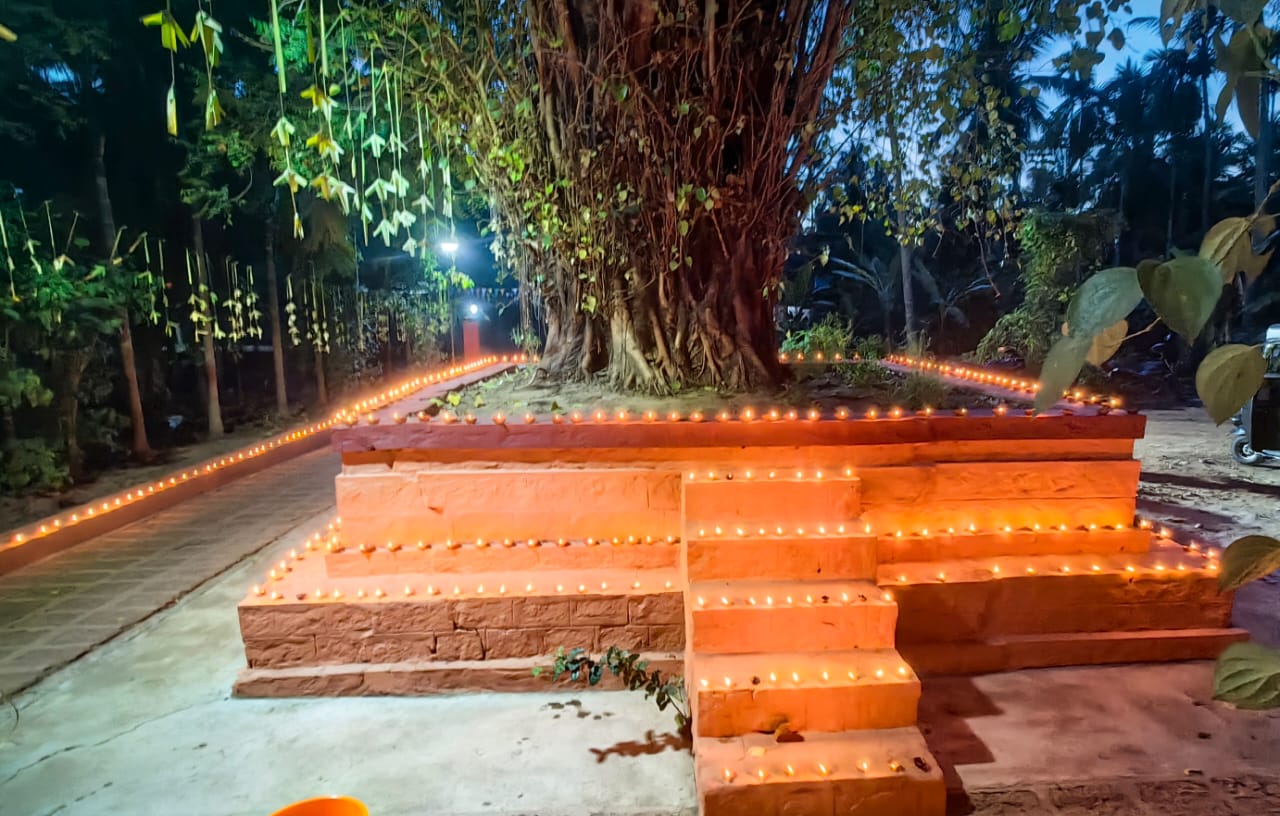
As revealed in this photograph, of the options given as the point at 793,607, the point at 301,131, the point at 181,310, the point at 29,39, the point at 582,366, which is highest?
the point at 29,39

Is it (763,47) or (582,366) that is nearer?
(763,47)

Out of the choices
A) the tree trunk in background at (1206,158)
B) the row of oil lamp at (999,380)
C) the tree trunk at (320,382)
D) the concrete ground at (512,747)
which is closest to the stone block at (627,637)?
the concrete ground at (512,747)

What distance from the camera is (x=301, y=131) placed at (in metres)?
8.23

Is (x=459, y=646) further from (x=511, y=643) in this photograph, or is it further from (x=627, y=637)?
(x=627, y=637)

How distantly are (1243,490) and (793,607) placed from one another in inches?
272

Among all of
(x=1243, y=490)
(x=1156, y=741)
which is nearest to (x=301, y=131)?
(x=1156, y=741)

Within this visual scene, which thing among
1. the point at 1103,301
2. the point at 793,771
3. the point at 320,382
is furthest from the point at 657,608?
the point at 320,382

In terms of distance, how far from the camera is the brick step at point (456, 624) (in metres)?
3.62

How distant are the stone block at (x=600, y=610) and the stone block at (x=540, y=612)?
0.05 m

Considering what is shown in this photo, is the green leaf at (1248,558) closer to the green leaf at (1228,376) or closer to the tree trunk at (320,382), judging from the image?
the green leaf at (1228,376)

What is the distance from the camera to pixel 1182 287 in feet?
2.57

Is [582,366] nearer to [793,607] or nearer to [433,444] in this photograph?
[433,444]

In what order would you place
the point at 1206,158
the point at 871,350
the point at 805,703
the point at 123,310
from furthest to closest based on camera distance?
the point at 1206,158 < the point at 871,350 < the point at 123,310 < the point at 805,703

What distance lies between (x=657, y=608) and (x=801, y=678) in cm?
97
